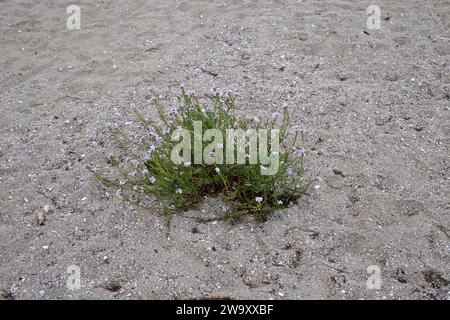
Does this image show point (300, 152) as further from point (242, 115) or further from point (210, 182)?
point (242, 115)

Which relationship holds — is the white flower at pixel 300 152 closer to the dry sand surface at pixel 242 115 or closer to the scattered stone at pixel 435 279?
the dry sand surface at pixel 242 115

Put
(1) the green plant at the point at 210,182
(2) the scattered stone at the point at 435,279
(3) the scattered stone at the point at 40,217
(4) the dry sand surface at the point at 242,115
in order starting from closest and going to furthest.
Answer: (2) the scattered stone at the point at 435,279, (4) the dry sand surface at the point at 242,115, (1) the green plant at the point at 210,182, (3) the scattered stone at the point at 40,217

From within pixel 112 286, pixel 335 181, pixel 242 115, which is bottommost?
pixel 112 286

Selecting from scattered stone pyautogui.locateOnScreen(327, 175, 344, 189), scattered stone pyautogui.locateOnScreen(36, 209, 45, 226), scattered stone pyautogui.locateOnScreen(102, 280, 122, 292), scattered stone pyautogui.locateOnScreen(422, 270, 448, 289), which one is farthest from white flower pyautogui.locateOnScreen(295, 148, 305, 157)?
scattered stone pyautogui.locateOnScreen(36, 209, 45, 226)

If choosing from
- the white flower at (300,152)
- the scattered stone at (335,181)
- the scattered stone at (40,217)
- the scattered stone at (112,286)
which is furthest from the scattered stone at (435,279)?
the scattered stone at (40,217)

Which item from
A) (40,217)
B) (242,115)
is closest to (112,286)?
(40,217)
